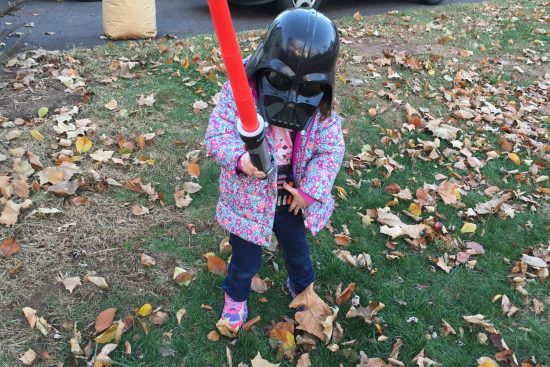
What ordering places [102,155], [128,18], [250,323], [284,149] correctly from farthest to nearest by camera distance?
[128,18]
[102,155]
[250,323]
[284,149]

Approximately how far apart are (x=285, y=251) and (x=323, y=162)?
→ 1.80ft

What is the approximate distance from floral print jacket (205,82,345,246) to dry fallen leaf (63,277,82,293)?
3.16 ft

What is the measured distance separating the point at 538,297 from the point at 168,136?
2.71 metres

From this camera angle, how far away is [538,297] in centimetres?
271

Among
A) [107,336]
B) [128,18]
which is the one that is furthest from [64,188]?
[128,18]

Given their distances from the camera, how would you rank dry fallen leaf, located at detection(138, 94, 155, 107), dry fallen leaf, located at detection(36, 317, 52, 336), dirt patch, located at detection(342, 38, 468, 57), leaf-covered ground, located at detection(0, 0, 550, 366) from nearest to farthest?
dry fallen leaf, located at detection(36, 317, 52, 336), leaf-covered ground, located at detection(0, 0, 550, 366), dry fallen leaf, located at detection(138, 94, 155, 107), dirt patch, located at detection(342, 38, 468, 57)

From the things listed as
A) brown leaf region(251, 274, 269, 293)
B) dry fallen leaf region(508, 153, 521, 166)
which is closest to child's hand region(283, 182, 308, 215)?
brown leaf region(251, 274, 269, 293)

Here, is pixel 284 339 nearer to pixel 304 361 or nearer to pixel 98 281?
pixel 304 361

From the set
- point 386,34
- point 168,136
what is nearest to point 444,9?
point 386,34

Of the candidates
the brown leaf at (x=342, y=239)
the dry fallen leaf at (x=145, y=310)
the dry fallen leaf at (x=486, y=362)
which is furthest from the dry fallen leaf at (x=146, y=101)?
the dry fallen leaf at (x=486, y=362)

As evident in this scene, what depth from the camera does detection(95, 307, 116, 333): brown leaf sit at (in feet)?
7.41

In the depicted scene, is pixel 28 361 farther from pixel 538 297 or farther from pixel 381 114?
pixel 381 114

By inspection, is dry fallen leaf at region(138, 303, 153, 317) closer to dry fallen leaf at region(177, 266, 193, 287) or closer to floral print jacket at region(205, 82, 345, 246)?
dry fallen leaf at region(177, 266, 193, 287)

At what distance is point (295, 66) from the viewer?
1656mm
